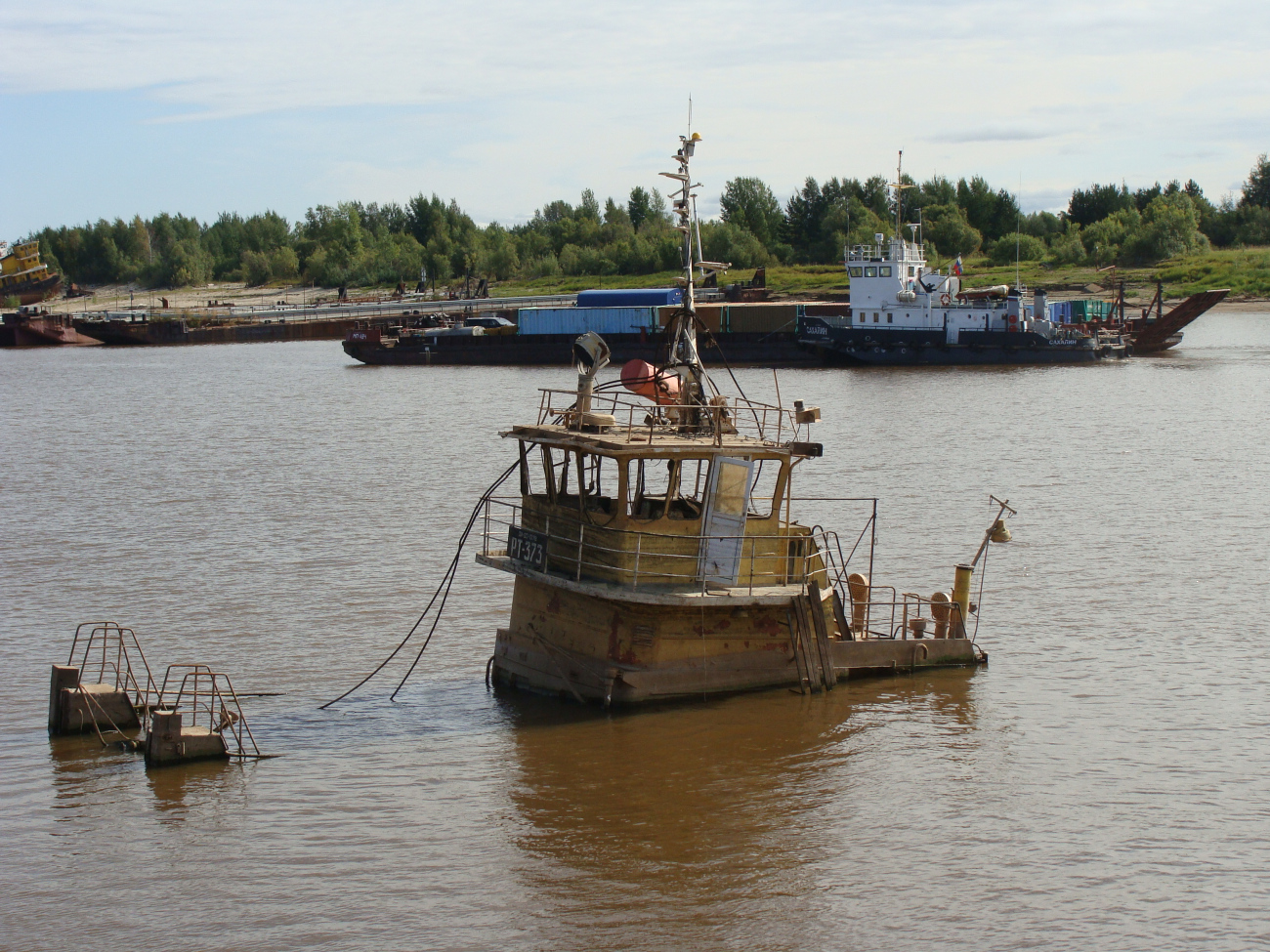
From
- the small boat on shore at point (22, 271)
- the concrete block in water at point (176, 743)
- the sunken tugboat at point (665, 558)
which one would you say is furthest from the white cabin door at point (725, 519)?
the small boat on shore at point (22, 271)

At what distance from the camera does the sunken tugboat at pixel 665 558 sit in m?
15.6

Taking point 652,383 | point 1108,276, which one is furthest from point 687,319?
point 1108,276

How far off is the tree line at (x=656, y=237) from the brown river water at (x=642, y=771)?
224 feet

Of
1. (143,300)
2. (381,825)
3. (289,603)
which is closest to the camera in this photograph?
(381,825)

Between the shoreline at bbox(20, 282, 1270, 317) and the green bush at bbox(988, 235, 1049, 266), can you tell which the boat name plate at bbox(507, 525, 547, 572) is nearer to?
the shoreline at bbox(20, 282, 1270, 317)

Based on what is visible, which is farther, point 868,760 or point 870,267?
point 870,267

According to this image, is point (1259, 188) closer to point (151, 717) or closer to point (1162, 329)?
point (1162, 329)

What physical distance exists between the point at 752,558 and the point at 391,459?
26.4m

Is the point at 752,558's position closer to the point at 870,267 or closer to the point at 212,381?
the point at 870,267

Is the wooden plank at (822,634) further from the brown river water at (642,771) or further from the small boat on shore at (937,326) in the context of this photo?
the small boat on shore at (937,326)

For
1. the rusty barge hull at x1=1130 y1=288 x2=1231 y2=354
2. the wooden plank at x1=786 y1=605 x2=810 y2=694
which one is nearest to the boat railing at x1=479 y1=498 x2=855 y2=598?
the wooden plank at x1=786 y1=605 x2=810 y2=694

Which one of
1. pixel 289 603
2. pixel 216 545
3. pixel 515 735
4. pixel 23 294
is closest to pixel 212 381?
pixel 216 545

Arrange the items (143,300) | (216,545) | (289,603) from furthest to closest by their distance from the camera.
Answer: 1. (143,300)
2. (216,545)
3. (289,603)

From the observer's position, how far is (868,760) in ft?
50.6
